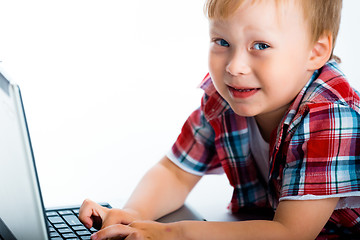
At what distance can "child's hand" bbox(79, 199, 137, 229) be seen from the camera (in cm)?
90

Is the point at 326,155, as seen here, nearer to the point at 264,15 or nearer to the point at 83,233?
the point at 264,15

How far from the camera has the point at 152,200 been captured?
1045mm

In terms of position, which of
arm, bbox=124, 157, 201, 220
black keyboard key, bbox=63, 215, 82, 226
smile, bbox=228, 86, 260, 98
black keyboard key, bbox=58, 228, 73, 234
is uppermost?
smile, bbox=228, 86, 260, 98

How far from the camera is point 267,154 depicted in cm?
110

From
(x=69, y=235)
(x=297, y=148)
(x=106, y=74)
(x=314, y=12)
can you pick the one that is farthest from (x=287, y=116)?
(x=106, y=74)

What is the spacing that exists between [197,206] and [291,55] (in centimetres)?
33

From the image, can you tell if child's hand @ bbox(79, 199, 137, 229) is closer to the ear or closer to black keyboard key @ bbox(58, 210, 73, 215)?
black keyboard key @ bbox(58, 210, 73, 215)

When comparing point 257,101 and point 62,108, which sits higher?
point 257,101

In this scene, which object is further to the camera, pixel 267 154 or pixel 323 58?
pixel 267 154

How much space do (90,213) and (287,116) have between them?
33 centimetres

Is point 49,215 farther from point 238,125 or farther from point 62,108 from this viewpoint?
point 62,108

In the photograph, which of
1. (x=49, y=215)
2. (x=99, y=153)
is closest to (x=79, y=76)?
(x=99, y=153)

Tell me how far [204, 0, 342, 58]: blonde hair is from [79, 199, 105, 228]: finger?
1.07ft

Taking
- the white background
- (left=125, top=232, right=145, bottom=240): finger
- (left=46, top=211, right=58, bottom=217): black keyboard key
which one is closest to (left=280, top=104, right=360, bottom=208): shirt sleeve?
(left=125, top=232, right=145, bottom=240): finger
